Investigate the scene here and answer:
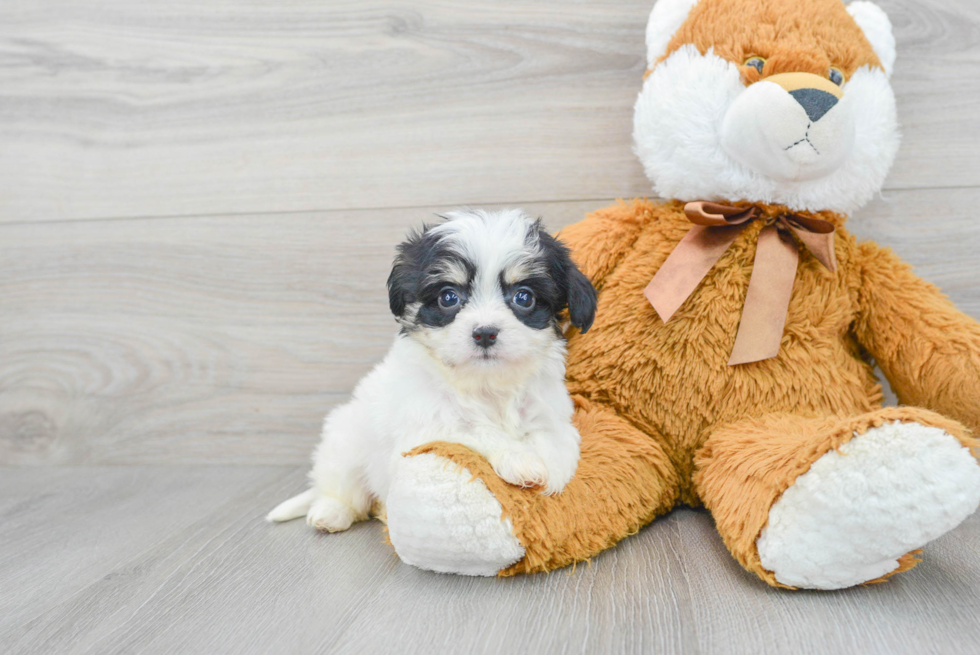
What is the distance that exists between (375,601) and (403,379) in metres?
0.36

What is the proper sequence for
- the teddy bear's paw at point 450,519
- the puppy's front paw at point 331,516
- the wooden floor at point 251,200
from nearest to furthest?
1. the teddy bear's paw at point 450,519
2. the puppy's front paw at point 331,516
3. the wooden floor at point 251,200

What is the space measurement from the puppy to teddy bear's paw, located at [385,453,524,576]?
0.23 feet

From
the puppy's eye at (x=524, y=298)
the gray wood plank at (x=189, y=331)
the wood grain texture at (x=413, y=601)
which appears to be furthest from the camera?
the gray wood plank at (x=189, y=331)

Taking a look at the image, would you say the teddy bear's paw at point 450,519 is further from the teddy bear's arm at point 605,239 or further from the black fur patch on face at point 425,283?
the teddy bear's arm at point 605,239

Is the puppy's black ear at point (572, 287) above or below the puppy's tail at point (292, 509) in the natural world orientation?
above

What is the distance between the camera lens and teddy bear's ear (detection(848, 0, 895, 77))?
1.34 meters

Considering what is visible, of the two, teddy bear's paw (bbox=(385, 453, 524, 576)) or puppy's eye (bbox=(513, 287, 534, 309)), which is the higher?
puppy's eye (bbox=(513, 287, 534, 309))

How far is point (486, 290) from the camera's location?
3.61 ft

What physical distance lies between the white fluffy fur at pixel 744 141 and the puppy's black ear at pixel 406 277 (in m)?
0.52

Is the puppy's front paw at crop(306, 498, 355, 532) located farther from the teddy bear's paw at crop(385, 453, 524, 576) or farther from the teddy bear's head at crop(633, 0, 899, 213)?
the teddy bear's head at crop(633, 0, 899, 213)

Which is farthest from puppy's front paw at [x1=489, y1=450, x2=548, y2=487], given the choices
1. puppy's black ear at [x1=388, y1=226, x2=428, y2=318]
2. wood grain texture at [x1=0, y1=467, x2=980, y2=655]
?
puppy's black ear at [x1=388, y1=226, x2=428, y2=318]

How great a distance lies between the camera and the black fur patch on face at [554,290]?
1126 millimetres

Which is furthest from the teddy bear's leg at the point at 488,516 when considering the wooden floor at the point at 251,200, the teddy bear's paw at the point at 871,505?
the teddy bear's paw at the point at 871,505

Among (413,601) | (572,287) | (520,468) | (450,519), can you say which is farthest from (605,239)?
(413,601)
